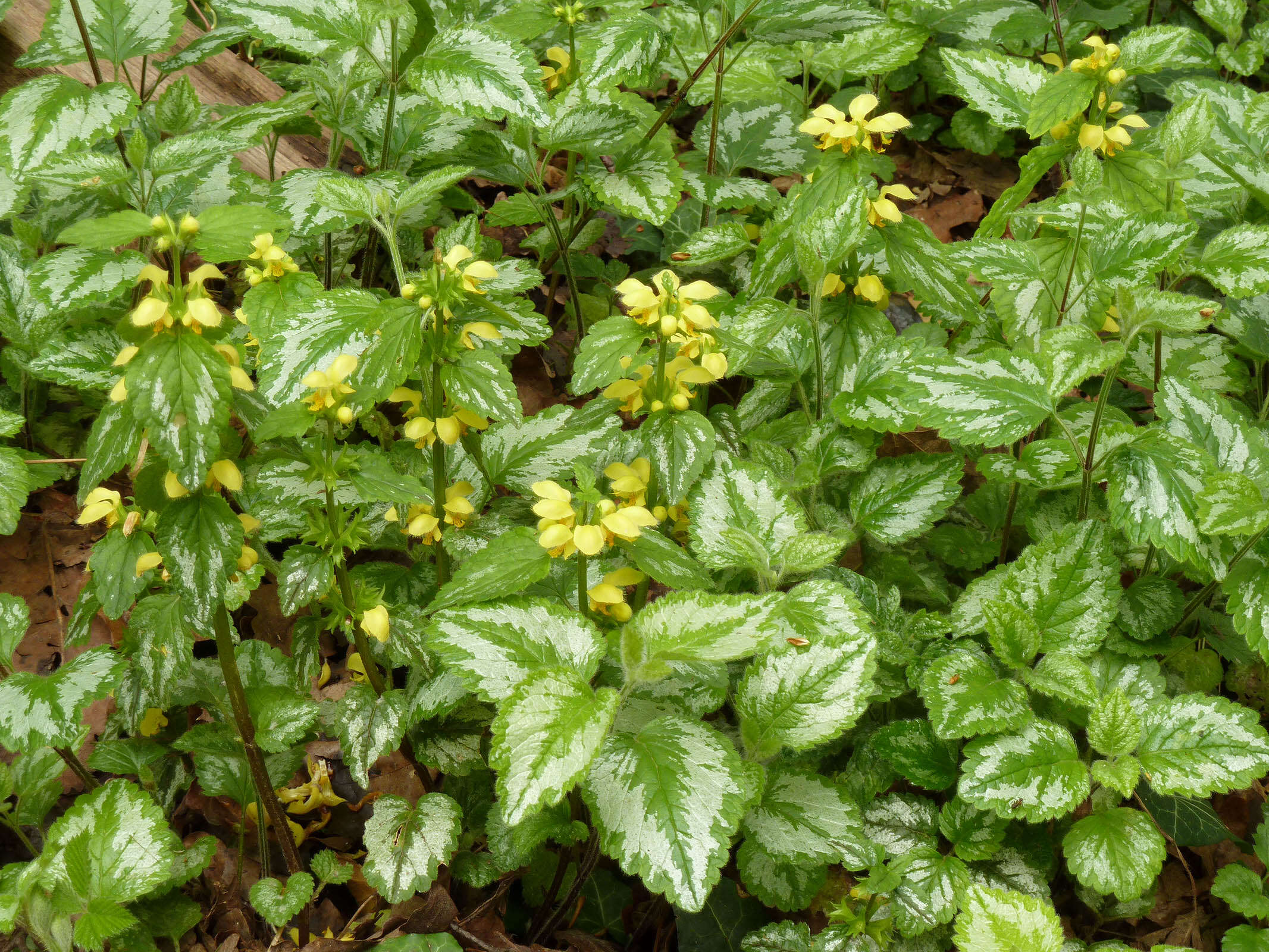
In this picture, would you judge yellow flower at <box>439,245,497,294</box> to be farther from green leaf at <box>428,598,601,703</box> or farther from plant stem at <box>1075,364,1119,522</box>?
plant stem at <box>1075,364,1119,522</box>

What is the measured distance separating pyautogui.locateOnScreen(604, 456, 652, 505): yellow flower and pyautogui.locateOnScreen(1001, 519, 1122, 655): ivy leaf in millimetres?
870

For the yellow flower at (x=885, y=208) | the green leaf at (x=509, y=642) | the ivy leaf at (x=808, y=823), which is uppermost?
the yellow flower at (x=885, y=208)

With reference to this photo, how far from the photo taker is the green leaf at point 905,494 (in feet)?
7.30

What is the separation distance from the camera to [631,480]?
1851 millimetres

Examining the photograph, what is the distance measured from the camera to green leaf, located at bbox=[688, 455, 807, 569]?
1937 mm

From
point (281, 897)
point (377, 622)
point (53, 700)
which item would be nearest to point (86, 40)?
point (53, 700)

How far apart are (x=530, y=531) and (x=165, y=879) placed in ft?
3.38

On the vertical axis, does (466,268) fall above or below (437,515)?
above

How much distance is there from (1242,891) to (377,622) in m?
1.89

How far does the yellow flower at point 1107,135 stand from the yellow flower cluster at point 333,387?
186 cm

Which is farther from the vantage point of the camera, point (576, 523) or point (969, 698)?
point (969, 698)

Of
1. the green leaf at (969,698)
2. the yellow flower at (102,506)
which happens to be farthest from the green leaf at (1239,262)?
the yellow flower at (102,506)

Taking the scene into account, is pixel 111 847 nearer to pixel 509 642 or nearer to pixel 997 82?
pixel 509 642

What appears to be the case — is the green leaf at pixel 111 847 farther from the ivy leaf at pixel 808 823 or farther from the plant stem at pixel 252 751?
the ivy leaf at pixel 808 823
